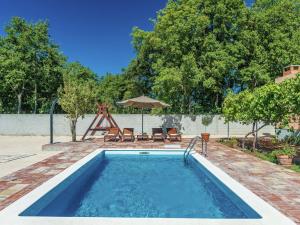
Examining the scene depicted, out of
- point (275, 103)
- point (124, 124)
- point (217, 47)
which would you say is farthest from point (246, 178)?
point (217, 47)

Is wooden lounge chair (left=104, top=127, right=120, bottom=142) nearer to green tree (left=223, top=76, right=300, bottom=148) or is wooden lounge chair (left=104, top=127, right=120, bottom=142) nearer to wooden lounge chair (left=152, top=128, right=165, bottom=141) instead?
wooden lounge chair (left=152, top=128, right=165, bottom=141)

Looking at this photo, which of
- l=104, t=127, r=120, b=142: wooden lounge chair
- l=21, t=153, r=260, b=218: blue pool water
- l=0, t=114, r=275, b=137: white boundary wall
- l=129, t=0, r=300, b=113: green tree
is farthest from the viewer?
l=0, t=114, r=275, b=137: white boundary wall

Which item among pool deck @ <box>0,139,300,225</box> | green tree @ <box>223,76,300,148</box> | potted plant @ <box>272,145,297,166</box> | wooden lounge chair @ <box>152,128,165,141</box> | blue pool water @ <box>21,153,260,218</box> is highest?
green tree @ <box>223,76,300,148</box>

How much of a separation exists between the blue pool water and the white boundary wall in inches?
500

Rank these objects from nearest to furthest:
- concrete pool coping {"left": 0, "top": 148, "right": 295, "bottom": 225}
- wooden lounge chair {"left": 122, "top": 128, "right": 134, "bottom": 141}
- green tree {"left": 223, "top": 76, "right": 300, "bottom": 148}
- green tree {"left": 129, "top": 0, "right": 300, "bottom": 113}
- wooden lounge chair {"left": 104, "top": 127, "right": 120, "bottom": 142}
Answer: concrete pool coping {"left": 0, "top": 148, "right": 295, "bottom": 225}, green tree {"left": 223, "top": 76, "right": 300, "bottom": 148}, wooden lounge chair {"left": 122, "top": 128, "right": 134, "bottom": 141}, wooden lounge chair {"left": 104, "top": 127, "right": 120, "bottom": 142}, green tree {"left": 129, "top": 0, "right": 300, "bottom": 113}

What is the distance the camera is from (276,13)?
2719 centimetres

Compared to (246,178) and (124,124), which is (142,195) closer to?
(246,178)

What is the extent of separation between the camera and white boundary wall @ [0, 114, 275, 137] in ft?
79.4

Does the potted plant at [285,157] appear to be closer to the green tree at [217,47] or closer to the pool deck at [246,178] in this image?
the pool deck at [246,178]

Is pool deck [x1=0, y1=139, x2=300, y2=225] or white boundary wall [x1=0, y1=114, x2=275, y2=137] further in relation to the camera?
white boundary wall [x1=0, y1=114, x2=275, y2=137]

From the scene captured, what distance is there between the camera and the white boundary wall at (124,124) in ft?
79.4

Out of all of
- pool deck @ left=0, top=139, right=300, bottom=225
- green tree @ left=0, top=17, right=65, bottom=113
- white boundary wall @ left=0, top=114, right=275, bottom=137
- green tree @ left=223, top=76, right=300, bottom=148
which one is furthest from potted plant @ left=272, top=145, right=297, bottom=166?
green tree @ left=0, top=17, right=65, bottom=113

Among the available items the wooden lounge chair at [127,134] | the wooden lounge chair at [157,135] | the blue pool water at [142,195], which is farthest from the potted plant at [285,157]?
the wooden lounge chair at [127,134]

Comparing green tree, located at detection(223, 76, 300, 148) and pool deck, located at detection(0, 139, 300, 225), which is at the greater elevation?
green tree, located at detection(223, 76, 300, 148)
